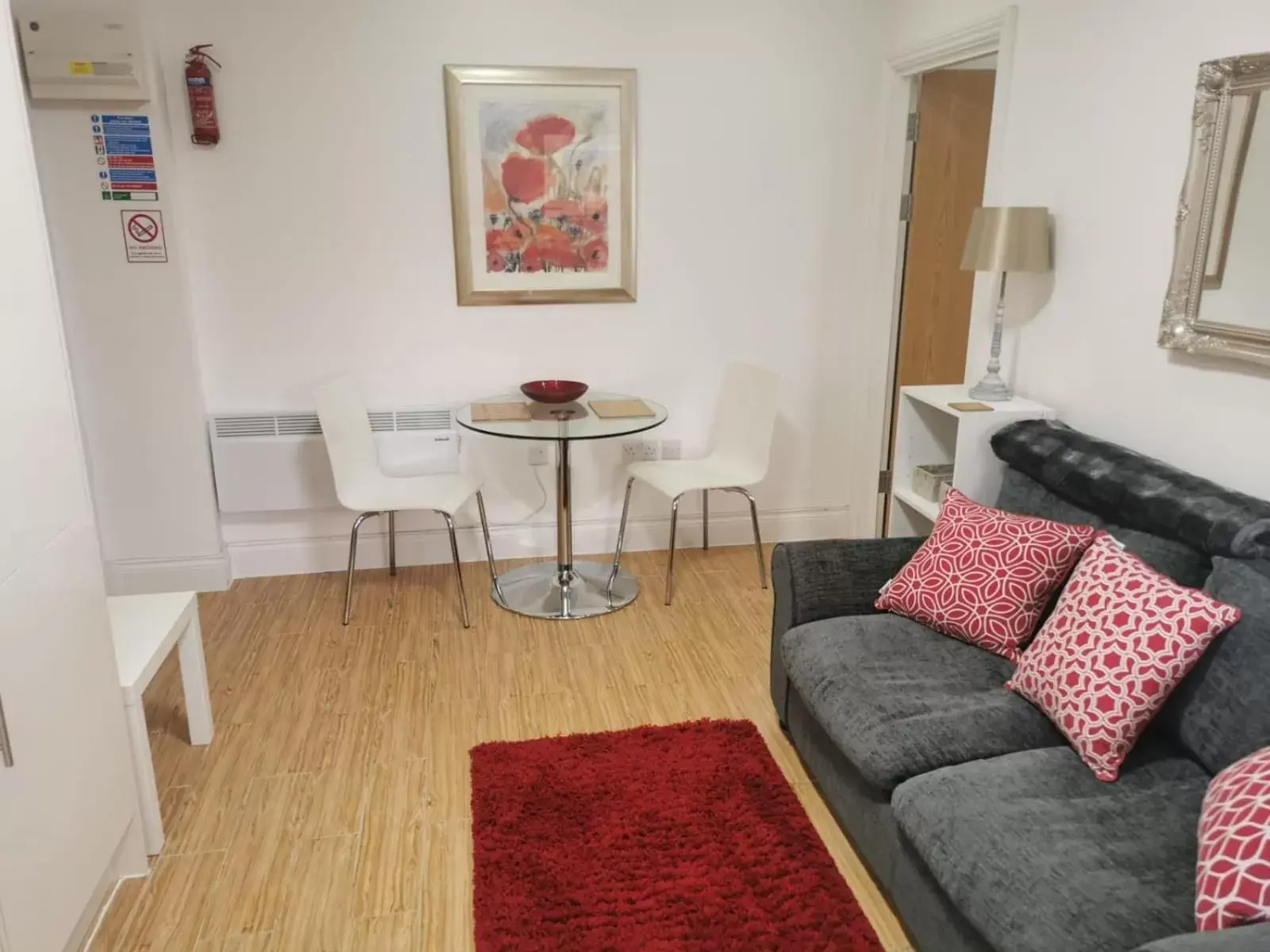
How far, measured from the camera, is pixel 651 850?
2.14 meters

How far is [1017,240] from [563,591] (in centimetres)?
195

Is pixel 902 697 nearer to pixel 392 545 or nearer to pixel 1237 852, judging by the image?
pixel 1237 852

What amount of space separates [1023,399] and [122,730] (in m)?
2.59

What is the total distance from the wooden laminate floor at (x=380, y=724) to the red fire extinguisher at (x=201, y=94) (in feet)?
5.58

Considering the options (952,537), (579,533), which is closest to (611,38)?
(579,533)

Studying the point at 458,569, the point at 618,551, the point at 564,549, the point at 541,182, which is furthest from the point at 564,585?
the point at 541,182

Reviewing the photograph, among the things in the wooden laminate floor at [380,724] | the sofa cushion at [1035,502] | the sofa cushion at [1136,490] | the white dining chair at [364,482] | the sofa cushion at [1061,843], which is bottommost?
the wooden laminate floor at [380,724]

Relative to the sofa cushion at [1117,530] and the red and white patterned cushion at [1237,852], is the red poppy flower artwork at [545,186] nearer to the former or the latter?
the sofa cushion at [1117,530]

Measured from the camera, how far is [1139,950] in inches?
48.1

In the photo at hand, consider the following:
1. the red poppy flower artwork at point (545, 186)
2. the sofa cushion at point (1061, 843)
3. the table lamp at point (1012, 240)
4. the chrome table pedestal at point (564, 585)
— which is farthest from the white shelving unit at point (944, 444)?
the red poppy flower artwork at point (545, 186)

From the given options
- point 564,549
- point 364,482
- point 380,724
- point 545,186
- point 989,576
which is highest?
point 545,186

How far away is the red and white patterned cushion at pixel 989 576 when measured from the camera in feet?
7.11

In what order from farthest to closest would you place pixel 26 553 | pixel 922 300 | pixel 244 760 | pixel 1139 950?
pixel 922 300
pixel 244 760
pixel 26 553
pixel 1139 950

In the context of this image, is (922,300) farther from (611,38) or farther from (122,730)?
(122,730)
